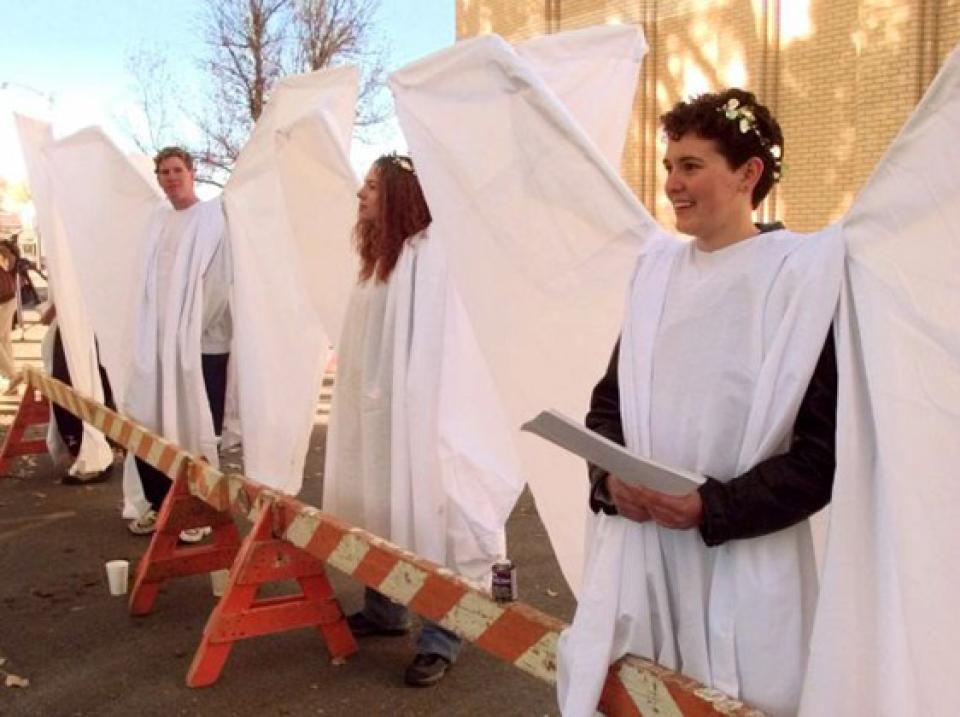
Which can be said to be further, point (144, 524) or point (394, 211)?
point (144, 524)

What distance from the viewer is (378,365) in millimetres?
3738

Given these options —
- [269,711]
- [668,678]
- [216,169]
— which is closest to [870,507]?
[668,678]

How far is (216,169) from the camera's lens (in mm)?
24453

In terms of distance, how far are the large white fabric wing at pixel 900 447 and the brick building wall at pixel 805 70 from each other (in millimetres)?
10835

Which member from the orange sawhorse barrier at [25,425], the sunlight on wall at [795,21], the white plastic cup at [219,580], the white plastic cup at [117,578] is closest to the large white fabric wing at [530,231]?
the white plastic cup at [219,580]

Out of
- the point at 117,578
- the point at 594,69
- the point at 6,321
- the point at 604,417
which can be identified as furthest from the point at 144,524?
the point at 6,321

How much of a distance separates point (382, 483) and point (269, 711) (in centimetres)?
91

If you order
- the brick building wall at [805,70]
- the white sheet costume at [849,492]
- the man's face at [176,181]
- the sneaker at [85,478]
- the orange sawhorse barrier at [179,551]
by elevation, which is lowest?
the sneaker at [85,478]

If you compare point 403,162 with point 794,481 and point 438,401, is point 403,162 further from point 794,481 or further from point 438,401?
point 794,481

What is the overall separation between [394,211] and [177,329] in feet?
6.88

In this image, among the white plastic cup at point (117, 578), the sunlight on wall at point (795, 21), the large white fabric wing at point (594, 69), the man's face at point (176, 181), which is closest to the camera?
the large white fabric wing at point (594, 69)

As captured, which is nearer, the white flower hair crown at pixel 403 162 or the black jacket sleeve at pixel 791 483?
the black jacket sleeve at pixel 791 483

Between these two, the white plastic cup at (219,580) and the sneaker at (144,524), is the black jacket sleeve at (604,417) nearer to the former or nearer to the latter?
the white plastic cup at (219,580)

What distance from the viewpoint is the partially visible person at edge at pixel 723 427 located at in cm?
182
